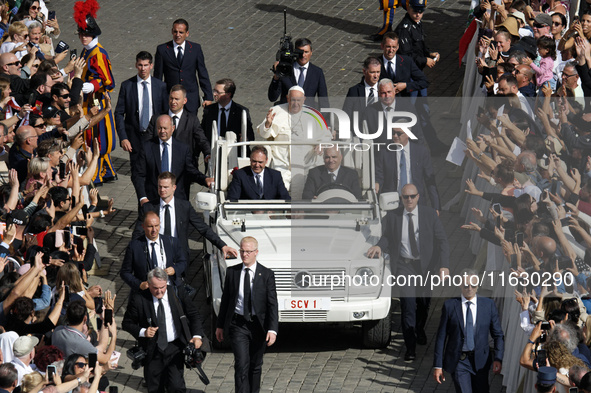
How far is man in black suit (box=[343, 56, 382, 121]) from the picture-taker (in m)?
16.6

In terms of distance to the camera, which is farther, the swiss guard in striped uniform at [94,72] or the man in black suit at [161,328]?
the swiss guard in striped uniform at [94,72]

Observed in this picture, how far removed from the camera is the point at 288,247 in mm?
13250

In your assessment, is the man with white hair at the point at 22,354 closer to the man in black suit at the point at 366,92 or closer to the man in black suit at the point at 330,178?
the man in black suit at the point at 330,178

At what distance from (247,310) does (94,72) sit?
673 centimetres

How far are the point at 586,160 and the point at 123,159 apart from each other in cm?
892

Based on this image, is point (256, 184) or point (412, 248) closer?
point (412, 248)

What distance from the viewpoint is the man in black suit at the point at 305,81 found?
56.2 ft

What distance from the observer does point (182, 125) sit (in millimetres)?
15703

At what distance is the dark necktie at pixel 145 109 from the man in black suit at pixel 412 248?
4484 mm

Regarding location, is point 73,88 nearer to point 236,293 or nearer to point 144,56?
point 144,56

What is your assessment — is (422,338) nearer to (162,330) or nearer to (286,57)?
(162,330)

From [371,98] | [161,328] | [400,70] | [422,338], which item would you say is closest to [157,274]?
[161,328]

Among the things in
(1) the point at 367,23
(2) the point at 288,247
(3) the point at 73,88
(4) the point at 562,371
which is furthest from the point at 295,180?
(1) the point at 367,23

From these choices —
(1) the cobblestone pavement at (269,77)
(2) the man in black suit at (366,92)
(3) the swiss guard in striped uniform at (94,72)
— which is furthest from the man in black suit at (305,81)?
(3) the swiss guard in striped uniform at (94,72)
